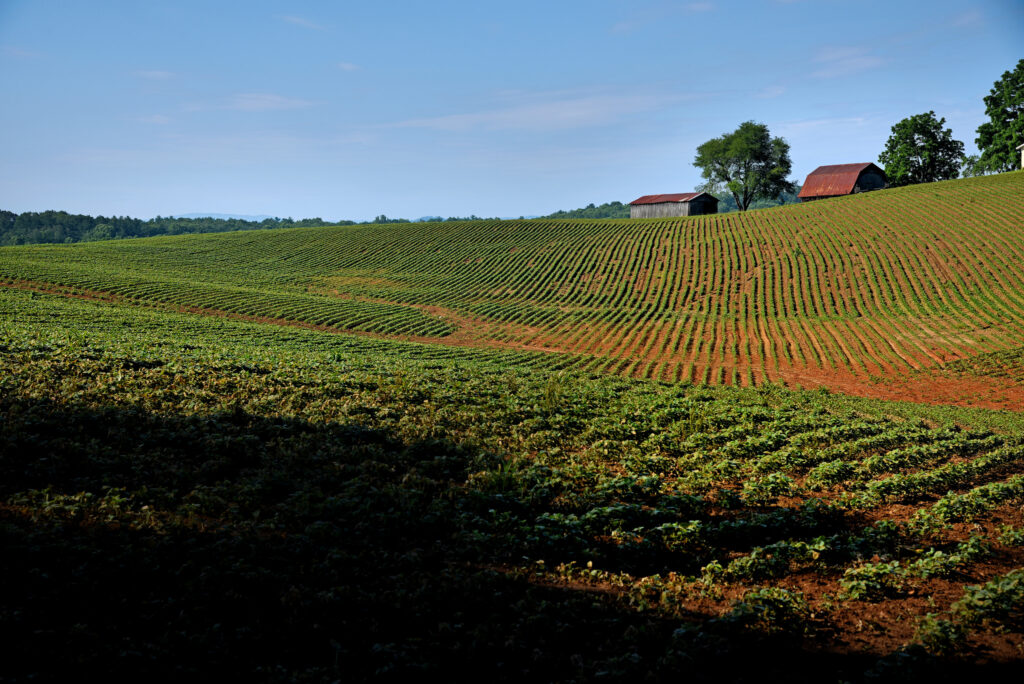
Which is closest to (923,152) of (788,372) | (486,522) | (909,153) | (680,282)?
(909,153)

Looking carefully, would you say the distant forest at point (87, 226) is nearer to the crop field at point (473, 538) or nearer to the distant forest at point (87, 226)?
the distant forest at point (87, 226)

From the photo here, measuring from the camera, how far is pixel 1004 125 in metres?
90.1

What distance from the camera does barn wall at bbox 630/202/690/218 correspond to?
97375mm

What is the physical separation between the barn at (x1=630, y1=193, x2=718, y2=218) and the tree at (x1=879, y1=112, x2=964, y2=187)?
31.9 metres

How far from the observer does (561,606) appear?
308 inches

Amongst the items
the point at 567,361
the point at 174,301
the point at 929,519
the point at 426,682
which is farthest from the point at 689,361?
the point at 174,301

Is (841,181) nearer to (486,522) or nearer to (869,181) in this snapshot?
(869,181)

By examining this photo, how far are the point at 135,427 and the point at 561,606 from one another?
1043 cm

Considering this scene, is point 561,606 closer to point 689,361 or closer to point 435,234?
point 689,361

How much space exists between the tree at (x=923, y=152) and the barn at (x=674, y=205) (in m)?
31.9

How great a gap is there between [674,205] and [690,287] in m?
46.5

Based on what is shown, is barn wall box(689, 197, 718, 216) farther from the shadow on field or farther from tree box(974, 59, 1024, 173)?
the shadow on field

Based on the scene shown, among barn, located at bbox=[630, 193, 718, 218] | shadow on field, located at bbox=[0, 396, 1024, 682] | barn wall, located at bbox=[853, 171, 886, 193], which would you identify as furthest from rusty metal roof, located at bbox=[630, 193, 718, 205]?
shadow on field, located at bbox=[0, 396, 1024, 682]

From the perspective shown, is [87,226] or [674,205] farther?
[87,226]
